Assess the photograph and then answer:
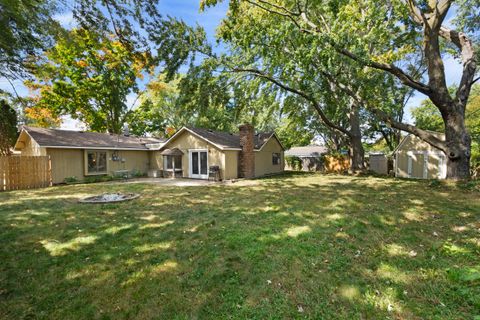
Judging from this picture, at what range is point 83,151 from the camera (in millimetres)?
14422

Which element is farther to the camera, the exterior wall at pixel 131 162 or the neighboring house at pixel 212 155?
the exterior wall at pixel 131 162

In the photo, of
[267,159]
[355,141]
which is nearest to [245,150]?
[267,159]

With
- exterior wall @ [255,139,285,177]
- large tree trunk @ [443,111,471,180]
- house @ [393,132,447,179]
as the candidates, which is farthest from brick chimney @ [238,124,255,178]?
house @ [393,132,447,179]

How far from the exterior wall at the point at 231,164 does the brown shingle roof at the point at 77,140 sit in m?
7.25

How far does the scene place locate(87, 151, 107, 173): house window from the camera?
14.9 m

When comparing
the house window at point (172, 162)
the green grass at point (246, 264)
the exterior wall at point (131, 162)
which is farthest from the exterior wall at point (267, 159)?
the green grass at point (246, 264)

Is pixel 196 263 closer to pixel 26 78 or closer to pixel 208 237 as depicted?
pixel 208 237

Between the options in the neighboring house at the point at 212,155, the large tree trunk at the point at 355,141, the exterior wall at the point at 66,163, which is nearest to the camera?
the exterior wall at the point at 66,163

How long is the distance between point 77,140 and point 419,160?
22913 mm

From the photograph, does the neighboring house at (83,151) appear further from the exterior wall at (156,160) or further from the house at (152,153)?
the exterior wall at (156,160)

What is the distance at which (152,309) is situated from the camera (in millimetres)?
2680

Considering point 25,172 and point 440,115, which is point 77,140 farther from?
point 440,115

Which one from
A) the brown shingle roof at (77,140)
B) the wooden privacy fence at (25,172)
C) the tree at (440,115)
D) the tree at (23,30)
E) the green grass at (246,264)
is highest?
the tree at (440,115)

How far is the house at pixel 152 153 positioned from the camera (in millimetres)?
13625
